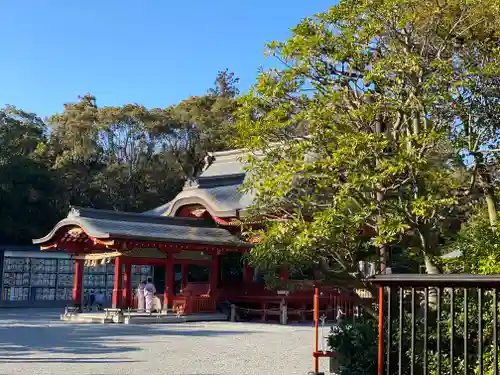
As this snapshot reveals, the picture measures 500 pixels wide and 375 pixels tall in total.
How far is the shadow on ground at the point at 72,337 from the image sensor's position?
10820mm

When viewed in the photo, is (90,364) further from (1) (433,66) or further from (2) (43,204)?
(2) (43,204)

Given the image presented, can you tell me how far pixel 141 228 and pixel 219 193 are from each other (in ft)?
13.1

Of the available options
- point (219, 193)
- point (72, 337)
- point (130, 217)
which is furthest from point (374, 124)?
point (219, 193)

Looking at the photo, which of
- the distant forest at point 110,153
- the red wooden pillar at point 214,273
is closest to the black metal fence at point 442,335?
the red wooden pillar at point 214,273

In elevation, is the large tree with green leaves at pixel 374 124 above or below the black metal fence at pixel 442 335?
above

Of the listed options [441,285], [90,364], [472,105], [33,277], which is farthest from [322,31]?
[33,277]

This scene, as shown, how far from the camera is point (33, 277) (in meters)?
28.3

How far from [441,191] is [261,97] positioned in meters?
2.90

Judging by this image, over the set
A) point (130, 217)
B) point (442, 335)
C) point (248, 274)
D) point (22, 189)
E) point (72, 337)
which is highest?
point (22, 189)

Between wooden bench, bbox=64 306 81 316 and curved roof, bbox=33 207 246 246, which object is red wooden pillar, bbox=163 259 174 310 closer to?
curved roof, bbox=33 207 246 246

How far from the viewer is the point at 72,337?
45.2 feet

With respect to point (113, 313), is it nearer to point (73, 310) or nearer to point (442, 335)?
point (73, 310)

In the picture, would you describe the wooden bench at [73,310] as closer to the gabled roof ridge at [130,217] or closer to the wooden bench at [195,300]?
the gabled roof ridge at [130,217]

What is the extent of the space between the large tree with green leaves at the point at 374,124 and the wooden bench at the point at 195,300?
428 inches
